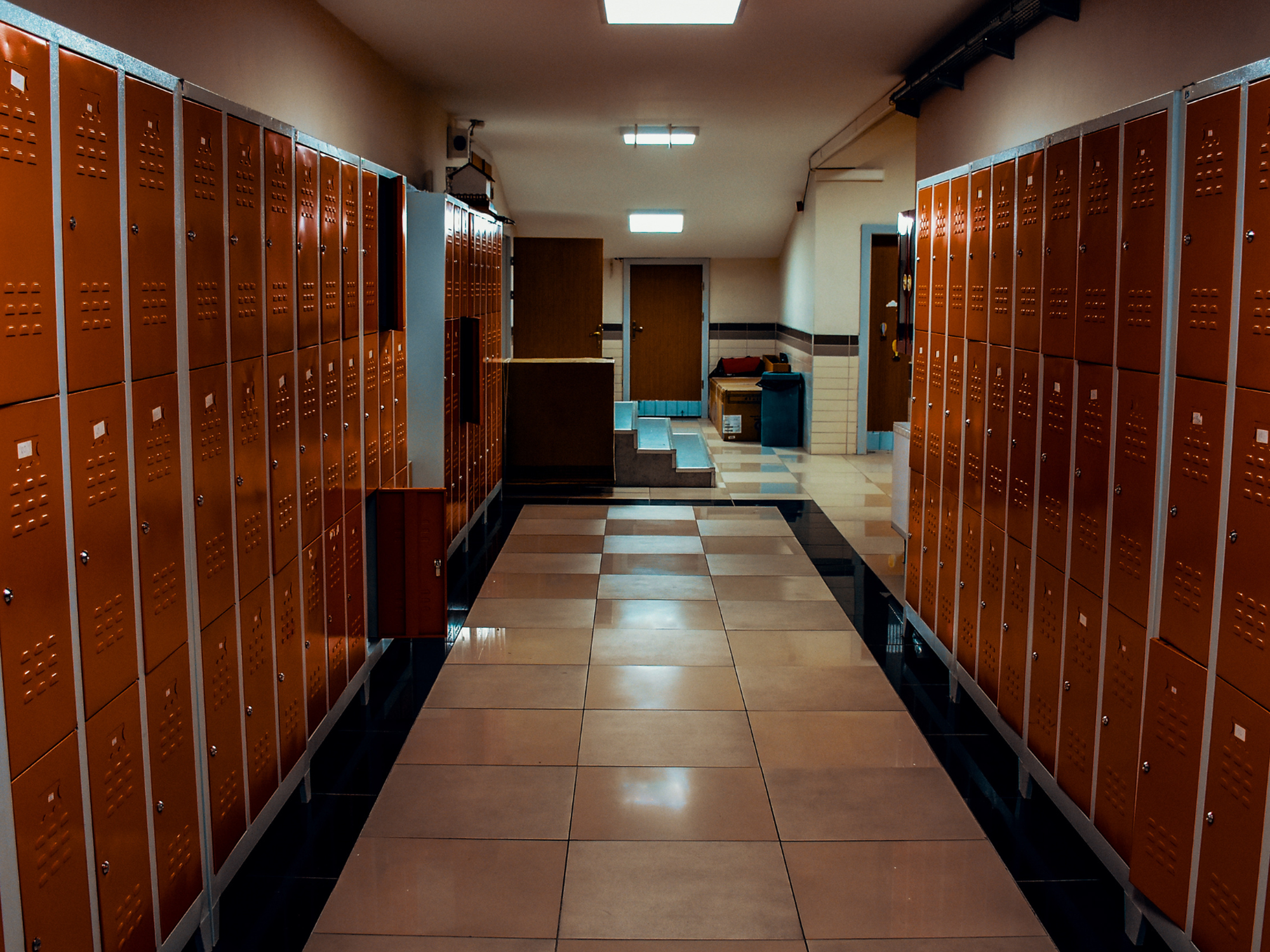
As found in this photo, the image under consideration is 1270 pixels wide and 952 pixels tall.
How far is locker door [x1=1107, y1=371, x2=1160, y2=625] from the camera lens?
8.66 feet

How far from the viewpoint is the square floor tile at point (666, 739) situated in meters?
3.76

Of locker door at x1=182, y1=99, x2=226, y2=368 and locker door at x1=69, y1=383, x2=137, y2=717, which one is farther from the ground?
locker door at x1=182, y1=99, x2=226, y2=368

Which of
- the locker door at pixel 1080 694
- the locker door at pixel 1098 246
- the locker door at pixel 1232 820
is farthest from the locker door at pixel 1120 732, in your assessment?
the locker door at pixel 1098 246

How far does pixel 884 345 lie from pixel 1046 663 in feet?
25.8

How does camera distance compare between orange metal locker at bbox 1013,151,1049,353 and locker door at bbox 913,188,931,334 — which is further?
locker door at bbox 913,188,931,334

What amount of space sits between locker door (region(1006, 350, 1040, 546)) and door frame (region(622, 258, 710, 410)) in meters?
10.2

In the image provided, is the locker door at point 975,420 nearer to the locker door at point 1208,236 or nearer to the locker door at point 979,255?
the locker door at point 979,255

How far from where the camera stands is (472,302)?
6.94 meters

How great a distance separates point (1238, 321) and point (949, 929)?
1585 millimetres

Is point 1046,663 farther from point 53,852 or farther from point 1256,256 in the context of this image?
point 53,852

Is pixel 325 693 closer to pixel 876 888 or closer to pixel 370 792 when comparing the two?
pixel 370 792

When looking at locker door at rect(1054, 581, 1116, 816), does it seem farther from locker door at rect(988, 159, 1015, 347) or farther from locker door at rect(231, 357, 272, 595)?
locker door at rect(231, 357, 272, 595)

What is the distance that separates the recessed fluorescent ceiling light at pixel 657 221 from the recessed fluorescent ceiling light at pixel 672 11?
7512 mm

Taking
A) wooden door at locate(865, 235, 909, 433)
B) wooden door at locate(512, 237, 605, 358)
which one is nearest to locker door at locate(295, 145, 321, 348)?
wooden door at locate(512, 237, 605, 358)
